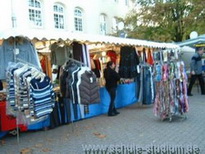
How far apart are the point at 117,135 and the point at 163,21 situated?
15.6 meters

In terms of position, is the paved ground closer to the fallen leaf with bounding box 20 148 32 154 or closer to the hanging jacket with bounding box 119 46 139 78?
the fallen leaf with bounding box 20 148 32 154

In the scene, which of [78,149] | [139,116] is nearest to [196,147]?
[78,149]

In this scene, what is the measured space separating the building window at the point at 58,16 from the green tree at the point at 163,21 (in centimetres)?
445

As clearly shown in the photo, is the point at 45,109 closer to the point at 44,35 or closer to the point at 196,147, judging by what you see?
the point at 44,35

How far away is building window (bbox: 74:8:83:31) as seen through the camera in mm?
21455

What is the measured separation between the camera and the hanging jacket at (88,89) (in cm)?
698

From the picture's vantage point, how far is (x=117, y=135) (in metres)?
6.85

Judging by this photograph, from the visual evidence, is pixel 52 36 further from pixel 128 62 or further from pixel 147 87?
pixel 147 87

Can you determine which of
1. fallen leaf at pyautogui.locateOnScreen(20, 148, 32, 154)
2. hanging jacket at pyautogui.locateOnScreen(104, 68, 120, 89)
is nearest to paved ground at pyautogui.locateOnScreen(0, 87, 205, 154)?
fallen leaf at pyautogui.locateOnScreen(20, 148, 32, 154)

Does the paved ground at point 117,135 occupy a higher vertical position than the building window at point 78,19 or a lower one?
lower

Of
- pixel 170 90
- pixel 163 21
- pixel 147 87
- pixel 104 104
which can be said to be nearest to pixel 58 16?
pixel 163 21

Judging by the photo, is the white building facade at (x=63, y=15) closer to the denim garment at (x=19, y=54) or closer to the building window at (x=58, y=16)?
the building window at (x=58, y=16)

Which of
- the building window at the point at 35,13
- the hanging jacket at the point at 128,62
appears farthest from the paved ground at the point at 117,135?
the building window at the point at 35,13

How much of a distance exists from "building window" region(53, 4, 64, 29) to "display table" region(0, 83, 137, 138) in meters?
10.0
